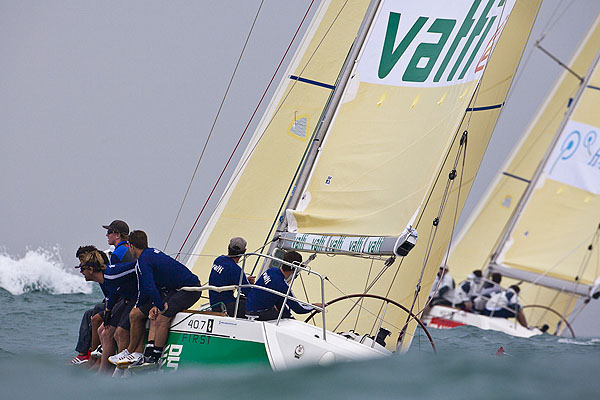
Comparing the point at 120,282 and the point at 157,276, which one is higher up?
the point at 157,276

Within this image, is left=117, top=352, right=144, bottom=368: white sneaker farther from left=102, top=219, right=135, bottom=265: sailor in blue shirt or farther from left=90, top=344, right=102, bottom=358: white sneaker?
left=102, top=219, right=135, bottom=265: sailor in blue shirt

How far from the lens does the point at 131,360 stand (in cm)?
433

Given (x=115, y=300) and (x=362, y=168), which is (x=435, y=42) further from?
(x=115, y=300)

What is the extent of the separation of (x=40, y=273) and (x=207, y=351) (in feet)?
28.7

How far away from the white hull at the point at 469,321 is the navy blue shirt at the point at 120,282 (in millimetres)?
5809

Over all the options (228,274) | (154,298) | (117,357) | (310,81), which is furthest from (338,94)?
(117,357)

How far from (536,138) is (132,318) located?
8707mm

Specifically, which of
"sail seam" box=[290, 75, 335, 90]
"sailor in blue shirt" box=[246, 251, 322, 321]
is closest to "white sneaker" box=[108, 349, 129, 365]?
"sailor in blue shirt" box=[246, 251, 322, 321]

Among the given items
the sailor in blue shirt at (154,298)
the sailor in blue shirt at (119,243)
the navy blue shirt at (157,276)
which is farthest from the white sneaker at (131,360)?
the sailor in blue shirt at (119,243)

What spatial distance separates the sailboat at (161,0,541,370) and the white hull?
3892 millimetres

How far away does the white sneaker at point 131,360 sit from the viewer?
4.28 meters

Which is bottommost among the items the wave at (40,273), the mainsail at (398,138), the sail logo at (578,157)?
the wave at (40,273)

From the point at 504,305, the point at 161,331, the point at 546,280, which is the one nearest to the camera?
the point at 161,331

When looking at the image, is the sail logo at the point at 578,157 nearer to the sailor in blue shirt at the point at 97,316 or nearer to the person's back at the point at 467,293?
the person's back at the point at 467,293
